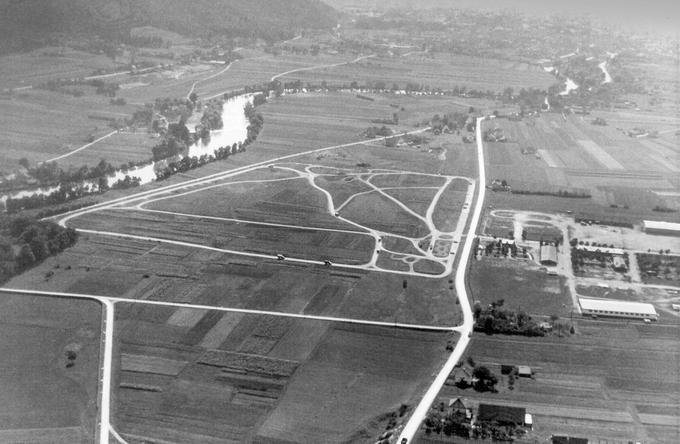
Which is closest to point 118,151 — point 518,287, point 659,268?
point 518,287

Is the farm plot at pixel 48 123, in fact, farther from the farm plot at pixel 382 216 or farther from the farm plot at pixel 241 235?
the farm plot at pixel 382 216

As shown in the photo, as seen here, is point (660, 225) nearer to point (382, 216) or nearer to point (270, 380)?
point (382, 216)

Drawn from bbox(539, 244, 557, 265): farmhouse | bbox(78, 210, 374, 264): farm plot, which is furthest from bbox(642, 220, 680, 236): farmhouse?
bbox(78, 210, 374, 264): farm plot

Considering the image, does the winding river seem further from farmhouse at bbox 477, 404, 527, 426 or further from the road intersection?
farmhouse at bbox 477, 404, 527, 426

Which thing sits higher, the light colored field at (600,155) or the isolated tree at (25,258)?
the light colored field at (600,155)

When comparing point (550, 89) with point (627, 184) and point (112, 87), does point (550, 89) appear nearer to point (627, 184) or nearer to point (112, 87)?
point (627, 184)

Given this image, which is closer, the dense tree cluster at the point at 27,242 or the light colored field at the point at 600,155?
the dense tree cluster at the point at 27,242

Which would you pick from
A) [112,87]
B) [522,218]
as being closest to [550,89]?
[522,218]

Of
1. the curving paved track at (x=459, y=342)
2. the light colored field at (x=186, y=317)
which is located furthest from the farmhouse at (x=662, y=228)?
the light colored field at (x=186, y=317)
